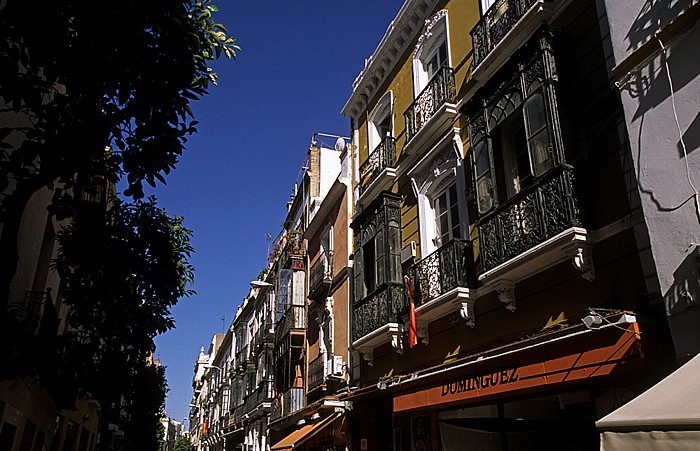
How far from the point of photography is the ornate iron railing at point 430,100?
35.3 ft

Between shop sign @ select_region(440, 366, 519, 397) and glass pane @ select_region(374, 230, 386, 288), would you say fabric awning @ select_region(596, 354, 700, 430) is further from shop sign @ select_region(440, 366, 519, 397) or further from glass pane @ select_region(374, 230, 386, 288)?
glass pane @ select_region(374, 230, 386, 288)

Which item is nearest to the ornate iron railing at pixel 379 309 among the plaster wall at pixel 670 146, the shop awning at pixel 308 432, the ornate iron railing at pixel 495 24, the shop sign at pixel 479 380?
the shop awning at pixel 308 432

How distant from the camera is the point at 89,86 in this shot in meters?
6.03

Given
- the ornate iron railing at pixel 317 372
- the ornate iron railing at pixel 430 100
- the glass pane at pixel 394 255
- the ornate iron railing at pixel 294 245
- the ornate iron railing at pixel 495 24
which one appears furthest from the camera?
the ornate iron railing at pixel 294 245

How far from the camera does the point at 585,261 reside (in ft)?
21.7

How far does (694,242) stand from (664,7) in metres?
2.49

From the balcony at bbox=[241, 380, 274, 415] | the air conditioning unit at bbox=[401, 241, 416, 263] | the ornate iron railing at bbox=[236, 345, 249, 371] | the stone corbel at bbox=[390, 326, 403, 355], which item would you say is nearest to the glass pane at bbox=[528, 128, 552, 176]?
the air conditioning unit at bbox=[401, 241, 416, 263]

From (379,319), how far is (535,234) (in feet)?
16.8

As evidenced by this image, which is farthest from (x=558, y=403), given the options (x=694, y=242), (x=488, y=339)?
(x=694, y=242)

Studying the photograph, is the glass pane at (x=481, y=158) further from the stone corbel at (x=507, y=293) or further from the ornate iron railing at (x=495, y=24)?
the stone corbel at (x=507, y=293)

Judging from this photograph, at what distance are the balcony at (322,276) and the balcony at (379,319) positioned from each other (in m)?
4.23

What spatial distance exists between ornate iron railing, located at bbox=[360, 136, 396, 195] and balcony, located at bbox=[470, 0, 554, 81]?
3.81 metres

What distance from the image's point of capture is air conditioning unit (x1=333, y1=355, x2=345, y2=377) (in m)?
14.4

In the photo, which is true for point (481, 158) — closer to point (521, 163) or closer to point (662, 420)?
point (521, 163)
